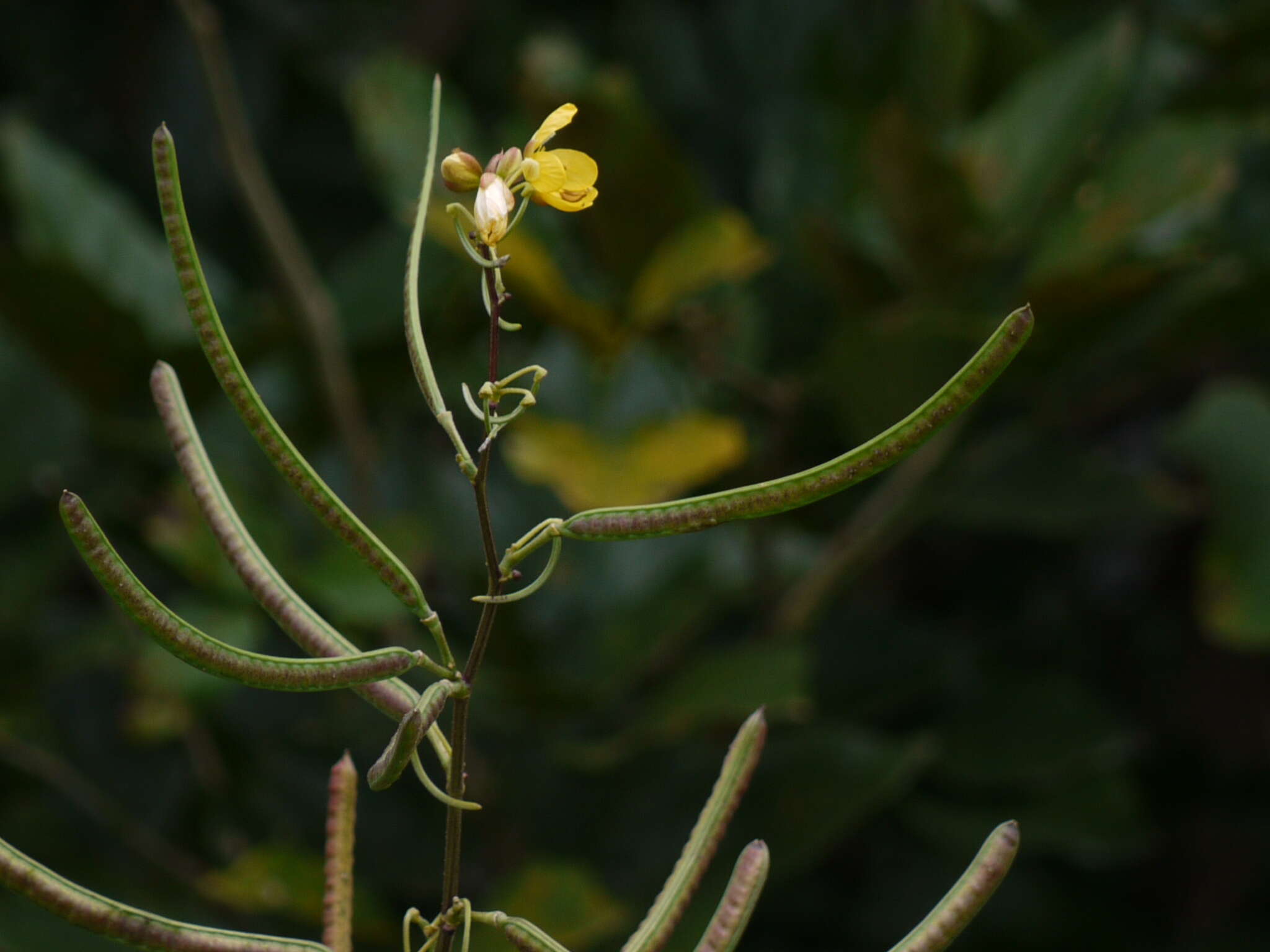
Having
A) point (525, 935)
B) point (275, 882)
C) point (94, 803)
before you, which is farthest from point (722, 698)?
point (525, 935)

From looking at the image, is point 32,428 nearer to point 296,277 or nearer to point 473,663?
point 296,277

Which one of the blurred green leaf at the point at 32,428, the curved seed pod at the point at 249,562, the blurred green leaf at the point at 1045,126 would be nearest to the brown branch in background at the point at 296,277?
the blurred green leaf at the point at 32,428

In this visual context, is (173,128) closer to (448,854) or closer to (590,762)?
(590,762)

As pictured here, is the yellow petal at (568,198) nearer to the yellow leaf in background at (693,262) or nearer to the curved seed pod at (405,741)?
the curved seed pod at (405,741)

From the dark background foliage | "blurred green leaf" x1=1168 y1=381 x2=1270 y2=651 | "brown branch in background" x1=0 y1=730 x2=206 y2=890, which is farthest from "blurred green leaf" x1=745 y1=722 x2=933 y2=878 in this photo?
"brown branch in background" x1=0 y1=730 x2=206 y2=890

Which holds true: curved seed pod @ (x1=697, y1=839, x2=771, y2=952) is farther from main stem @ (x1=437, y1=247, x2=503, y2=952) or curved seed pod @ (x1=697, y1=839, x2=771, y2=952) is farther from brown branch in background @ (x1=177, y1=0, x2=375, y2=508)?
brown branch in background @ (x1=177, y1=0, x2=375, y2=508)
